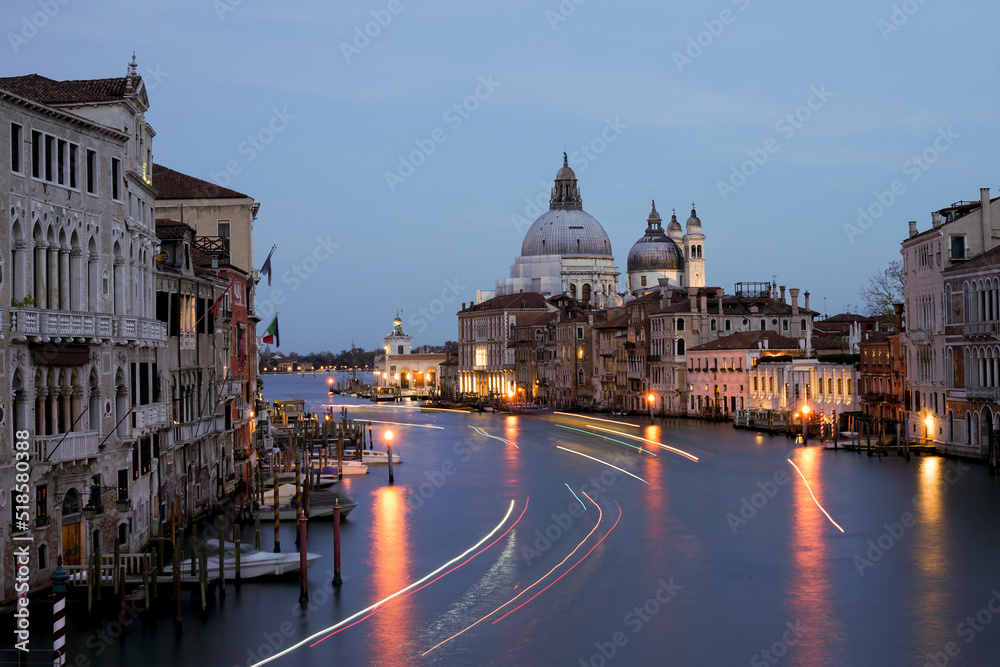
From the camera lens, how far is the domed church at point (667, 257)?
102m

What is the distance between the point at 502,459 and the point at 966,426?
16.5m

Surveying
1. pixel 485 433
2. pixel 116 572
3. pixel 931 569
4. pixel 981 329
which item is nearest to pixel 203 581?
pixel 116 572

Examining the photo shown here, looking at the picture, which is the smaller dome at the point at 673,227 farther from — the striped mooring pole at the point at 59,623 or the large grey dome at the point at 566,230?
the striped mooring pole at the point at 59,623

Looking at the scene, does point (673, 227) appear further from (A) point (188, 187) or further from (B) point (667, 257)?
(A) point (188, 187)

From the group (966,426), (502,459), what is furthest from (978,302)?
(502,459)

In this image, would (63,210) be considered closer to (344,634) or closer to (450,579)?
(344,634)

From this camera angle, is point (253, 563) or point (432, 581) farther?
point (432, 581)

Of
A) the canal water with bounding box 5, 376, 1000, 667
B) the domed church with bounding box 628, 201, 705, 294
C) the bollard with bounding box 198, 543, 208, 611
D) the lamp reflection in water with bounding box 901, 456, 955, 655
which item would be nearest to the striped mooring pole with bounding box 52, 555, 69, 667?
the canal water with bounding box 5, 376, 1000, 667

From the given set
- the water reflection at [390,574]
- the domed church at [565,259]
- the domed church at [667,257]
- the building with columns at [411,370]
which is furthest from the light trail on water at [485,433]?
the building with columns at [411,370]

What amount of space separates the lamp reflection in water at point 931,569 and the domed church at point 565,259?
243ft

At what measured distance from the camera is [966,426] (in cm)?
3978

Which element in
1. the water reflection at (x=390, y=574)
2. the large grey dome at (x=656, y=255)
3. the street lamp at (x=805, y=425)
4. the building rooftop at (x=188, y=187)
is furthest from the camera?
the large grey dome at (x=656, y=255)

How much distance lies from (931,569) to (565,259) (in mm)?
87803

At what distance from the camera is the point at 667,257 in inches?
4008
